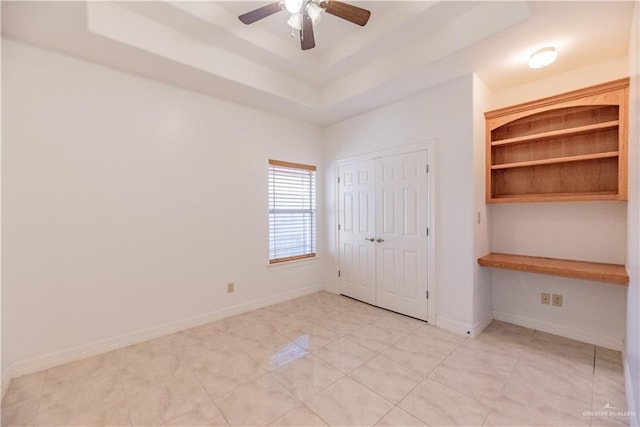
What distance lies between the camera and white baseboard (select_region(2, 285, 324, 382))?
2.20 meters

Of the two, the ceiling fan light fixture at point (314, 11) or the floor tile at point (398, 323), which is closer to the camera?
the ceiling fan light fixture at point (314, 11)

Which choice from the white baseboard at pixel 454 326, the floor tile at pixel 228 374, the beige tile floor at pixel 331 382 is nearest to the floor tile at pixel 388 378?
the beige tile floor at pixel 331 382

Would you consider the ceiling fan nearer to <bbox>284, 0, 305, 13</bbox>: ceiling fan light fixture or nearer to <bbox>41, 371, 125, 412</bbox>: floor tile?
<bbox>284, 0, 305, 13</bbox>: ceiling fan light fixture

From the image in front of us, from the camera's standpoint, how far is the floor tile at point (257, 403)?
5.65 feet

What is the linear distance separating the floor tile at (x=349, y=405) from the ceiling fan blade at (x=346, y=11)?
9.12 feet

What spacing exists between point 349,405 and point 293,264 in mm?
2365

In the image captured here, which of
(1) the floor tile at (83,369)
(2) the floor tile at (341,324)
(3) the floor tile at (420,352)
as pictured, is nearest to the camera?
(1) the floor tile at (83,369)

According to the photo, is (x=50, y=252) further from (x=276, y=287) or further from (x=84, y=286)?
(x=276, y=287)

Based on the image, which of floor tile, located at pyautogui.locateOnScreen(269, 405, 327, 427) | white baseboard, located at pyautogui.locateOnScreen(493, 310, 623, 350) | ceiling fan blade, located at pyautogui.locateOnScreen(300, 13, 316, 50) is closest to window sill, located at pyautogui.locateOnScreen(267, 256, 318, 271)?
floor tile, located at pyautogui.locateOnScreen(269, 405, 327, 427)

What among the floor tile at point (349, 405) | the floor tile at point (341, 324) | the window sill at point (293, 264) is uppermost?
the window sill at point (293, 264)

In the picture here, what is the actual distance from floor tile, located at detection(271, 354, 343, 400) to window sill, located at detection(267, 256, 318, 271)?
158 centimetres

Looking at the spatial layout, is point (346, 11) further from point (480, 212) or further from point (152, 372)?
point (152, 372)

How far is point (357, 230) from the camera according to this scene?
12.9 ft

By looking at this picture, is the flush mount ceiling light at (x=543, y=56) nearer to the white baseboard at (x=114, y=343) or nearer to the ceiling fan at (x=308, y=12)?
the ceiling fan at (x=308, y=12)
